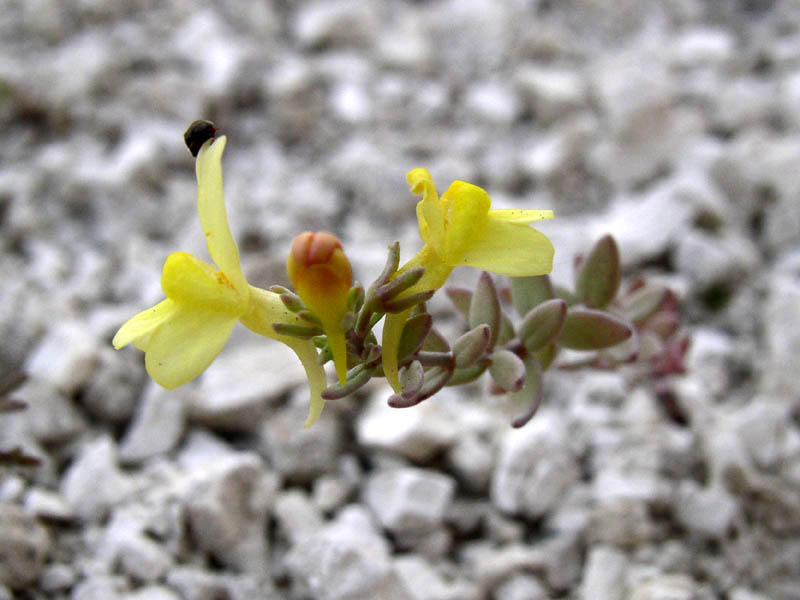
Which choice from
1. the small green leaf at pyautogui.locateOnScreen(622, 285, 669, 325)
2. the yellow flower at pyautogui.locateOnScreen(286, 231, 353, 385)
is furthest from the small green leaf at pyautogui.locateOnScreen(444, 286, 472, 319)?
the yellow flower at pyautogui.locateOnScreen(286, 231, 353, 385)

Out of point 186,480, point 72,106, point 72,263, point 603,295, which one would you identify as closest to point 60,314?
point 72,263

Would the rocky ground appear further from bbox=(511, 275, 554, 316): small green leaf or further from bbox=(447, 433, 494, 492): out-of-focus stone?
bbox=(511, 275, 554, 316): small green leaf

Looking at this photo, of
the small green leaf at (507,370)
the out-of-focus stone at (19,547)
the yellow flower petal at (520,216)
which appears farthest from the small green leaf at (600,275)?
the out-of-focus stone at (19,547)

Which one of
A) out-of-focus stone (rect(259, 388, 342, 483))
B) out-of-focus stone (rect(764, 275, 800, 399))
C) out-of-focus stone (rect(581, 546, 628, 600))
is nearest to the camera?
out-of-focus stone (rect(581, 546, 628, 600))

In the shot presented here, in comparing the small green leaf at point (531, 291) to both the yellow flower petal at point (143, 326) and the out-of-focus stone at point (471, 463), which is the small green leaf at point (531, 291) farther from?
the yellow flower petal at point (143, 326)

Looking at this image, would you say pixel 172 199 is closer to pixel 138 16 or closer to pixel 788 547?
pixel 138 16

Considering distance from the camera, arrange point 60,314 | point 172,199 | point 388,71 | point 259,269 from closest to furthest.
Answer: point 60,314, point 259,269, point 172,199, point 388,71
